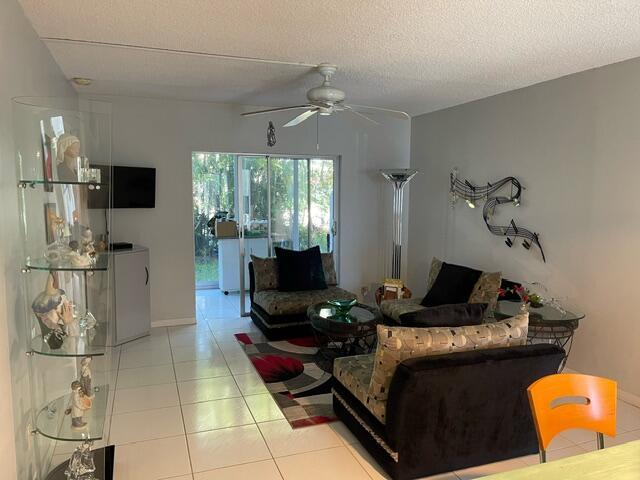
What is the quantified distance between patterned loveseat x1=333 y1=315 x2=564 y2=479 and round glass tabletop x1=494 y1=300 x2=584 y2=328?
3.22 ft

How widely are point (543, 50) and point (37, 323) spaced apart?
11.7 ft

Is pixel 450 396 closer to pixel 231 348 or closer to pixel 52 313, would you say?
pixel 52 313

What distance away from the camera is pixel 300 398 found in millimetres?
3611

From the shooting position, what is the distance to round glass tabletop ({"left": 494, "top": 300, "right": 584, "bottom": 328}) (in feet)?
11.8

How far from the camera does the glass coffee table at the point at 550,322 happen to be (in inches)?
142

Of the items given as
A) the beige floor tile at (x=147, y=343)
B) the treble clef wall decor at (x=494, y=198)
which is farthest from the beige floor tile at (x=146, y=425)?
the treble clef wall decor at (x=494, y=198)

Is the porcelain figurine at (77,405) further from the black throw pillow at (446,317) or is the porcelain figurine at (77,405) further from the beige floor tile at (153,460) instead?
the black throw pillow at (446,317)

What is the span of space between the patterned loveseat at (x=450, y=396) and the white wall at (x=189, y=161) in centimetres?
346

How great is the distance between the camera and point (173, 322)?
18.2 feet

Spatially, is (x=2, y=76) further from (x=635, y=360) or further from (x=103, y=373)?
(x=635, y=360)

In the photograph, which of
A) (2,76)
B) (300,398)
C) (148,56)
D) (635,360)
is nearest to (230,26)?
(148,56)

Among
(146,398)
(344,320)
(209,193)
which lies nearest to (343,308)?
(344,320)

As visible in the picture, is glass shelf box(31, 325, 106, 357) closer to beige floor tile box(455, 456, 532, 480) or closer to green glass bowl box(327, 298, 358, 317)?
beige floor tile box(455, 456, 532, 480)

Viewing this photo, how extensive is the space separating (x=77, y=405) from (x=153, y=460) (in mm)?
705
